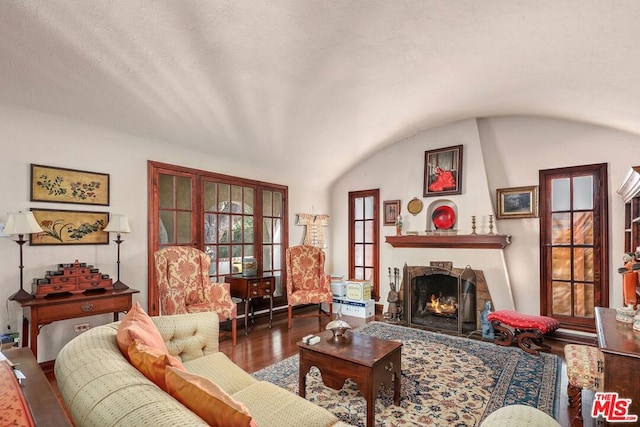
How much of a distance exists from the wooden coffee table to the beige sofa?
62 cm

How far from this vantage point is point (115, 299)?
10.1ft

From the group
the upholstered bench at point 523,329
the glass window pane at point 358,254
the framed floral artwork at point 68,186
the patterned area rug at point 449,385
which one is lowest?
the patterned area rug at point 449,385

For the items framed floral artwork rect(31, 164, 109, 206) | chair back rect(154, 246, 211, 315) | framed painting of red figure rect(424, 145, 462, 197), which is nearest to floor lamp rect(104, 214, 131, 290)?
framed floral artwork rect(31, 164, 109, 206)

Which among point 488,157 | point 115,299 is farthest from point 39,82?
point 488,157

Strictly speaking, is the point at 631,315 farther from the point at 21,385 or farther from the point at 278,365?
the point at 21,385

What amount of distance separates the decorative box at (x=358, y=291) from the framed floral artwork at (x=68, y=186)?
3456mm

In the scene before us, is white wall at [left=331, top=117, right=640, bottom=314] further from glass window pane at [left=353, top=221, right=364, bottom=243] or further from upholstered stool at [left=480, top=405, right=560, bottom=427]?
upholstered stool at [left=480, top=405, right=560, bottom=427]

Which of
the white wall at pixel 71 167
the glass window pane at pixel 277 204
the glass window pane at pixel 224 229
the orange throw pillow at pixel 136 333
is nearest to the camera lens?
the orange throw pillow at pixel 136 333

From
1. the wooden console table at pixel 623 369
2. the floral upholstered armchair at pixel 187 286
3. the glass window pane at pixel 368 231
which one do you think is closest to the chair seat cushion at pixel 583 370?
the wooden console table at pixel 623 369

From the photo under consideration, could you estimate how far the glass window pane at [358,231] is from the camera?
5891 mm

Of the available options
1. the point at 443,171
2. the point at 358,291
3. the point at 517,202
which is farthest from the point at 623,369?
the point at 358,291

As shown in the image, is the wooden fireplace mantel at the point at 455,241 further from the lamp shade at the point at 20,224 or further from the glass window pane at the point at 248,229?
the lamp shade at the point at 20,224

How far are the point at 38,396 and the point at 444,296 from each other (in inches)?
181

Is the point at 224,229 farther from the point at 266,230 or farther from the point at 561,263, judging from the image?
the point at 561,263
